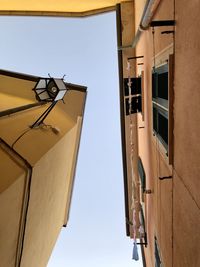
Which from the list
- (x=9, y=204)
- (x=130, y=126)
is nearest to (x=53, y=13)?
(x=130, y=126)

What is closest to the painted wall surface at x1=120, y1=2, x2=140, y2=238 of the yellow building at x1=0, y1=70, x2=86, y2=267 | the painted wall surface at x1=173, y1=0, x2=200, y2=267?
the yellow building at x1=0, y1=70, x2=86, y2=267

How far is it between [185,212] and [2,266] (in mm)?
1850

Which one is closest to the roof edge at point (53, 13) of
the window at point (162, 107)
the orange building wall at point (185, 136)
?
the window at point (162, 107)

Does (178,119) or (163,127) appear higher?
(178,119)

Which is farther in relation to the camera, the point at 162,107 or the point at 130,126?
the point at 130,126

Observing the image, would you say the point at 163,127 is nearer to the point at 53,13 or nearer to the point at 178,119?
the point at 178,119

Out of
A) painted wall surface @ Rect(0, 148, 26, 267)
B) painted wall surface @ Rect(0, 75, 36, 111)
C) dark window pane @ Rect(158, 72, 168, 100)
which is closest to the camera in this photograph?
painted wall surface @ Rect(0, 148, 26, 267)

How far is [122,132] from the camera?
956 cm

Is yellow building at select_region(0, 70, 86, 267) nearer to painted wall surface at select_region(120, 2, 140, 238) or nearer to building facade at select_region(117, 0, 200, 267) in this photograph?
building facade at select_region(117, 0, 200, 267)

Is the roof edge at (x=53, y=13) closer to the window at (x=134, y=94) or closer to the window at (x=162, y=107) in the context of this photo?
the window at (x=134, y=94)

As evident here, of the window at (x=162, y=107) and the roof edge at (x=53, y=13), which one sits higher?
the roof edge at (x=53, y=13)

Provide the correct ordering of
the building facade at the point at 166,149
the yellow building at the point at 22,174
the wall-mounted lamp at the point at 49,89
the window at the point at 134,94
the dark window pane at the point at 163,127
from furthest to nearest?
1. the window at the point at 134,94
2. the wall-mounted lamp at the point at 49,89
3. the dark window pane at the point at 163,127
4. the yellow building at the point at 22,174
5. the building facade at the point at 166,149

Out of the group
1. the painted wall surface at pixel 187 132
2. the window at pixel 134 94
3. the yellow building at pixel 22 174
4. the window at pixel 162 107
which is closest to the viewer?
the painted wall surface at pixel 187 132

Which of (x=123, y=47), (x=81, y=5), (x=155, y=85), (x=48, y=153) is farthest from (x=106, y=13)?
(x=48, y=153)
